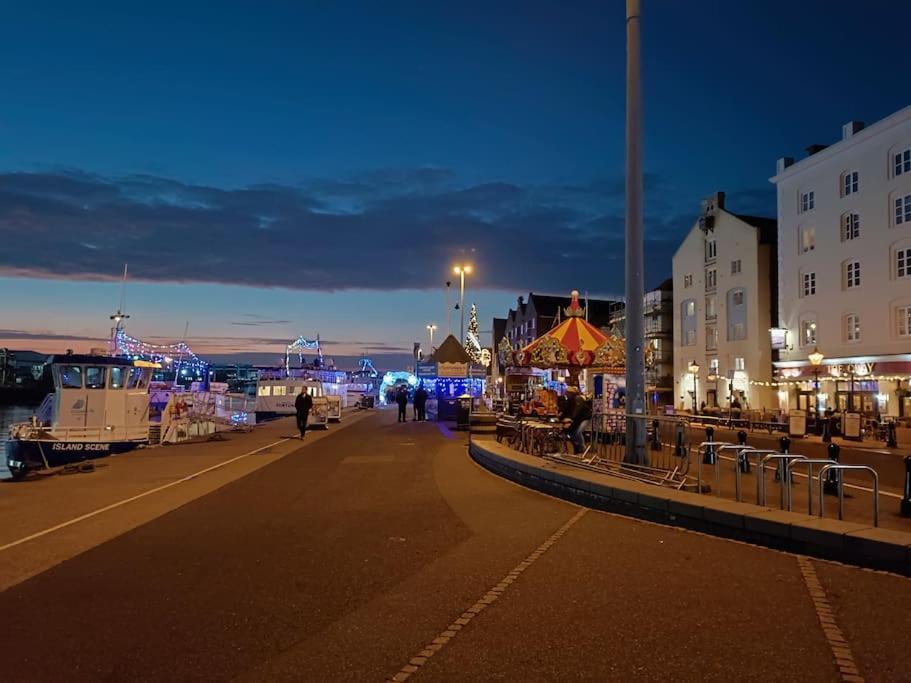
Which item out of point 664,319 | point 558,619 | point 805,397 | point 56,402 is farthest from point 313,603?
point 664,319

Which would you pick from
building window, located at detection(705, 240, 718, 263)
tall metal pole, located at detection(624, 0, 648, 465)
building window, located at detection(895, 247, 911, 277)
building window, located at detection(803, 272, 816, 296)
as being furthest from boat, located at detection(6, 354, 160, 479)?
building window, located at detection(705, 240, 718, 263)

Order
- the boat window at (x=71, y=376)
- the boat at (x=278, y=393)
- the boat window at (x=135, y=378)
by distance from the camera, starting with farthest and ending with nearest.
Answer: the boat at (x=278, y=393), the boat window at (x=135, y=378), the boat window at (x=71, y=376)

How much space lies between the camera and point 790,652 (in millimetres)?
4977

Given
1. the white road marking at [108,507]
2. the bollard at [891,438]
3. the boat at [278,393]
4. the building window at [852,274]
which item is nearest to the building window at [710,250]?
the building window at [852,274]

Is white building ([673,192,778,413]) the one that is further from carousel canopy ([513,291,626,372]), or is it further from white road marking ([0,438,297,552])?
white road marking ([0,438,297,552])

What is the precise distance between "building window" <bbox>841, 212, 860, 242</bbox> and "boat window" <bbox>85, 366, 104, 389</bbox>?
110ft

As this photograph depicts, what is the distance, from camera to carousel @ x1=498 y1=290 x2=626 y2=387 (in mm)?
20656

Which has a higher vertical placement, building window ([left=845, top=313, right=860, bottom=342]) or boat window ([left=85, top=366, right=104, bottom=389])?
building window ([left=845, top=313, right=860, bottom=342])

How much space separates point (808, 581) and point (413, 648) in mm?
3839

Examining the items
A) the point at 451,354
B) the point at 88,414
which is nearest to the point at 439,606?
the point at 88,414

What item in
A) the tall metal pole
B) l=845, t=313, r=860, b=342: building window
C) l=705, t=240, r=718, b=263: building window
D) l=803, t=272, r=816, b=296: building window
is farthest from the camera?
l=705, t=240, r=718, b=263: building window

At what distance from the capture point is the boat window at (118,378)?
85.6ft

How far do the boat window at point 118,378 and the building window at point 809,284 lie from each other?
3284 centimetres

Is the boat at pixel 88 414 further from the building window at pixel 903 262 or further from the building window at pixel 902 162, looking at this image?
the building window at pixel 902 162
